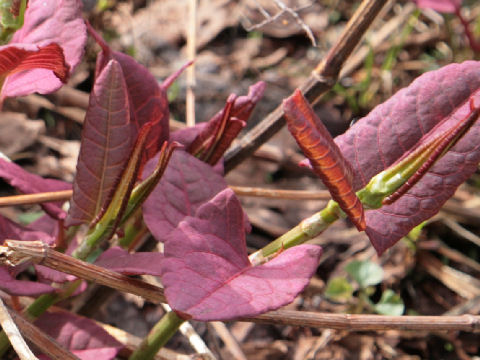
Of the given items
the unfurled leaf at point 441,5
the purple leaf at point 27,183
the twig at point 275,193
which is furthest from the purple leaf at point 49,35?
the unfurled leaf at point 441,5

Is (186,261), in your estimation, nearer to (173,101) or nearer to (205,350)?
(205,350)

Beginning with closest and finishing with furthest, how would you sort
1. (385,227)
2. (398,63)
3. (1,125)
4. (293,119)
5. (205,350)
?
(293,119) → (385,227) → (205,350) → (1,125) → (398,63)

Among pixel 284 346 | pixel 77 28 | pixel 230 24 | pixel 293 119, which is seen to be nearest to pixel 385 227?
pixel 293 119

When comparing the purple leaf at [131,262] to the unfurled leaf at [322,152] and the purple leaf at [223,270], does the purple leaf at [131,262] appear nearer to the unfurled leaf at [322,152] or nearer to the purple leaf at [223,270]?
the purple leaf at [223,270]

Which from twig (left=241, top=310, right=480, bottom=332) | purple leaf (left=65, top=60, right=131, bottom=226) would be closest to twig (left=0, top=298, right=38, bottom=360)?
purple leaf (left=65, top=60, right=131, bottom=226)

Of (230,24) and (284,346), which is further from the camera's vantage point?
(230,24)

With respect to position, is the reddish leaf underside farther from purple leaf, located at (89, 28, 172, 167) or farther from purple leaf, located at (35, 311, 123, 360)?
purple leaf, located at (35, 311, 123, 360)
